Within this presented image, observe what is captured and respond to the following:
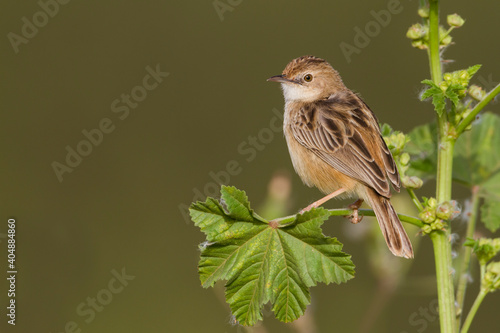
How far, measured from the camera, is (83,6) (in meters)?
12.6

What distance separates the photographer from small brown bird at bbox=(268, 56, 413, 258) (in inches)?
163

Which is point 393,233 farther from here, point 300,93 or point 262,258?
point 300,93

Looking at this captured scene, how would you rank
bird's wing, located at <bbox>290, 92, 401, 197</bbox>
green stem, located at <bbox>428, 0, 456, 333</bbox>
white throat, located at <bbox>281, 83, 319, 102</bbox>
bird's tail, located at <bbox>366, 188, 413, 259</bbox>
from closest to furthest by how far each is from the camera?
green stem, located at <bbox>428, 0, 456, 333</bbox> < bird's tail, located at <bbox>366, 188, 413, 259</bbox> < bird's wing, located at <bbox>290, 92, 401, 197</bbox> < white throat, located at <bbox>281, 83, 319, 102</bbox>

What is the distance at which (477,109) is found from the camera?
2.57 m

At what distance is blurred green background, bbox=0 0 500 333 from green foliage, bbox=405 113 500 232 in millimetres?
3959

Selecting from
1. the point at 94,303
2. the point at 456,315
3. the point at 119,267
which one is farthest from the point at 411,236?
the point at 119,267

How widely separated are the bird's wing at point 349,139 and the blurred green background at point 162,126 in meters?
3.48

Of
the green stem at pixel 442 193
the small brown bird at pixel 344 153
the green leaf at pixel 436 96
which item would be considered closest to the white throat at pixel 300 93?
the small brown bird at pixel 344 153

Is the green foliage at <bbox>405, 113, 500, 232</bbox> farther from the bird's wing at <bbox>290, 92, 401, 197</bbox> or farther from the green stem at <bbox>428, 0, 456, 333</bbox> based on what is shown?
the green stem at <bbox>428, 0, 456, 333</bbox>

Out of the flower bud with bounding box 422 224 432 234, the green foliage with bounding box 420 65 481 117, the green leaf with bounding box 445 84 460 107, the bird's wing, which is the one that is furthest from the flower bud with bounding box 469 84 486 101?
the bird's wing

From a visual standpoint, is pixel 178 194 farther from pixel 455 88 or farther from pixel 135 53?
pixel 455 88

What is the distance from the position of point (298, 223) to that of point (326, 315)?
587 cm

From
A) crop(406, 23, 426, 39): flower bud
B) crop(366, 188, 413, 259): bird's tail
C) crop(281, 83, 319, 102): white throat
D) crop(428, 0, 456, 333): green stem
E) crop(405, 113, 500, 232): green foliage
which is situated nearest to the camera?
crop(428, 0, 456, 333): green stem

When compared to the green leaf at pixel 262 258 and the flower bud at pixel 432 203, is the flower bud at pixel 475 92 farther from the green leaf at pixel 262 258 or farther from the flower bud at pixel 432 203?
the green leaf at pixel 262 258
